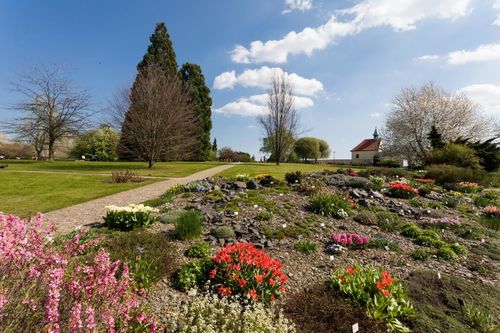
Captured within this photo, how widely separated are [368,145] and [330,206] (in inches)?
2520

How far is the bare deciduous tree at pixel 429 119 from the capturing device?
33.2m

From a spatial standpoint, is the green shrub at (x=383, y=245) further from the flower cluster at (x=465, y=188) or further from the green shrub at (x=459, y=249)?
the flower cluster at (x=465, y=188)

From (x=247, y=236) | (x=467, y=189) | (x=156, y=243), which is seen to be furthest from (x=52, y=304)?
(x=467, y=189)

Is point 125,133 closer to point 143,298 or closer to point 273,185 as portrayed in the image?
point 273,185

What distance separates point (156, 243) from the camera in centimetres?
489

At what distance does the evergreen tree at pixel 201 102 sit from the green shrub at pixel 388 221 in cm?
3254

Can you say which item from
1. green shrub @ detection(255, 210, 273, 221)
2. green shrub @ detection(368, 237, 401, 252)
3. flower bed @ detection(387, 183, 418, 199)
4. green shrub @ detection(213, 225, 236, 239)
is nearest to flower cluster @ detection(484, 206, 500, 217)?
flower bed @ detection(387, 183, 418, 199)

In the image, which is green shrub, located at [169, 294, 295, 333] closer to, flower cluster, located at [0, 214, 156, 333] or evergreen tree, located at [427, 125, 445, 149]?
flower cluster, located at [0, 214, 156, 333]

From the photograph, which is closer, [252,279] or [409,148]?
[252,279]

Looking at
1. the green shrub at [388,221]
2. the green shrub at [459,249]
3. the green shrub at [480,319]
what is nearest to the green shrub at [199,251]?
the green shrub at [480,319]

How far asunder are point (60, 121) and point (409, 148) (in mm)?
40331

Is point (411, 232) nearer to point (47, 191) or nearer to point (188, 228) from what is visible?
point (188, 228)

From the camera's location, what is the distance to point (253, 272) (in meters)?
3.95

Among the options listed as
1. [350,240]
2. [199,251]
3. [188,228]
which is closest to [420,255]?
[350,240]
